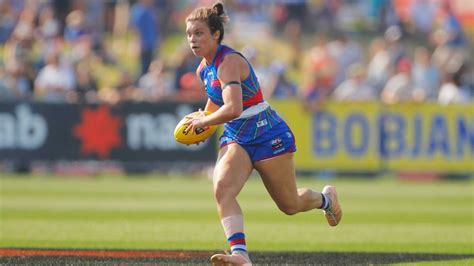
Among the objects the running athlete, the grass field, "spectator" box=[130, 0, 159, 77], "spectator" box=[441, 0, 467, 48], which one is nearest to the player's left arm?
the running athlete

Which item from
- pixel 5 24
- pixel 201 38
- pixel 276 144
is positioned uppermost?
pixel 201 38

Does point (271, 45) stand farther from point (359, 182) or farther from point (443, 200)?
point (443, 200)

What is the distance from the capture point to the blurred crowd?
22.5 m

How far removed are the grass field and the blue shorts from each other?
6.83 ft

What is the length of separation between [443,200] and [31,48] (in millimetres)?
9911

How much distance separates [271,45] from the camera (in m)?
28.4

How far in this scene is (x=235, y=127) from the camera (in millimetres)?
8906

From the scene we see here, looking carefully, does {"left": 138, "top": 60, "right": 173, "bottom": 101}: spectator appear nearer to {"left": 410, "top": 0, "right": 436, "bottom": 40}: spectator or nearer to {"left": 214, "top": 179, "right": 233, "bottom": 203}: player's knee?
{"left": 410, "top": 0, "right": 436, "bottom": 40}: spectator

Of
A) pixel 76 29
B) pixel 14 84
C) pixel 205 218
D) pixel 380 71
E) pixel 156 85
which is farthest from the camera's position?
pixel 76 29

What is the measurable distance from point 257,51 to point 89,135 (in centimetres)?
578

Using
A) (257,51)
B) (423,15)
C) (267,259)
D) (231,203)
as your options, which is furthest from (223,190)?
(423,15)

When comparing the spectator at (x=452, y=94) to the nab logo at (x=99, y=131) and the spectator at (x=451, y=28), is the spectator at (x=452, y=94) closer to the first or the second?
the spectator at (x=451, y=28)

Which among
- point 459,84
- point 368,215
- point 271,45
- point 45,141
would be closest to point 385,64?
point 459,84

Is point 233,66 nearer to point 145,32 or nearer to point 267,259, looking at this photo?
point 267,259
